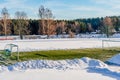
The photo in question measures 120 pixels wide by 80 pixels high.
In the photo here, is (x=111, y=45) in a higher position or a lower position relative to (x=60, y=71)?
lower

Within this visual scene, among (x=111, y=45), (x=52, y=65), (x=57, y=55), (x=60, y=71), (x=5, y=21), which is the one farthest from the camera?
(x=5, y=21)

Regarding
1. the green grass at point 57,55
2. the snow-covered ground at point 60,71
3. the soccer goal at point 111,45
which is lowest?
the soccer goal at point 111,45

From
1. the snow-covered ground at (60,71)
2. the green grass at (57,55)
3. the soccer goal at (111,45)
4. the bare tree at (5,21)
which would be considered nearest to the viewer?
the snow-covered ground at (60,71)

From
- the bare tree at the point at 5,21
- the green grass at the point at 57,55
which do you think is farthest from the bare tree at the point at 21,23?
the green grass at the point at 57,55

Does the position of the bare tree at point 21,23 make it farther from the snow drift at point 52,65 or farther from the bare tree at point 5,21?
the snow drift at point 52,65

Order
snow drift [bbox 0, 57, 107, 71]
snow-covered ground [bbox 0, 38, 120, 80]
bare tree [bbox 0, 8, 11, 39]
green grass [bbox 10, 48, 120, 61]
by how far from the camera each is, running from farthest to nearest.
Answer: bare tree [bbox 0, 8, 11, 39], green grass [bbox 10, 48, 120, 61], snow drift [bbox 0, 57, 107, 71], snow-covered ground [bbox 0, 38, 120, 80]

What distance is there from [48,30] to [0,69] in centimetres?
5117

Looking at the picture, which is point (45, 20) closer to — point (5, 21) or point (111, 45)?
point (5, 21)

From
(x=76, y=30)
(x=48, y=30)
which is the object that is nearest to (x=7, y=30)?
(x=48, y=30)

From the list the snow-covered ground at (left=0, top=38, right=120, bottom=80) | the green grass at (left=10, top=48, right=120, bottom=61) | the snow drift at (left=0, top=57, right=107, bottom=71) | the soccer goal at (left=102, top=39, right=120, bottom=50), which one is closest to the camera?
the snow-covered ground at (left=0, top=38, right=120, bottom=80)

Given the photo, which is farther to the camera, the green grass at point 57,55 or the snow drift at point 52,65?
the green grass at point 57,55

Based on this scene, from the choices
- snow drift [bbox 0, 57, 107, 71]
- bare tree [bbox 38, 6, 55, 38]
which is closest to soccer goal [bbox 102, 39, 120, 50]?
snow drift [bbox 0, 57, 107, 71]

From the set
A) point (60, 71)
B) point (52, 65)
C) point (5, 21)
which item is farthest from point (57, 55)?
point (5, 21)

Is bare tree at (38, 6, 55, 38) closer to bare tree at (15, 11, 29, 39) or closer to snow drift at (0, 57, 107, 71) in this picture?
bare tree at (15, 11, 29, 39)
